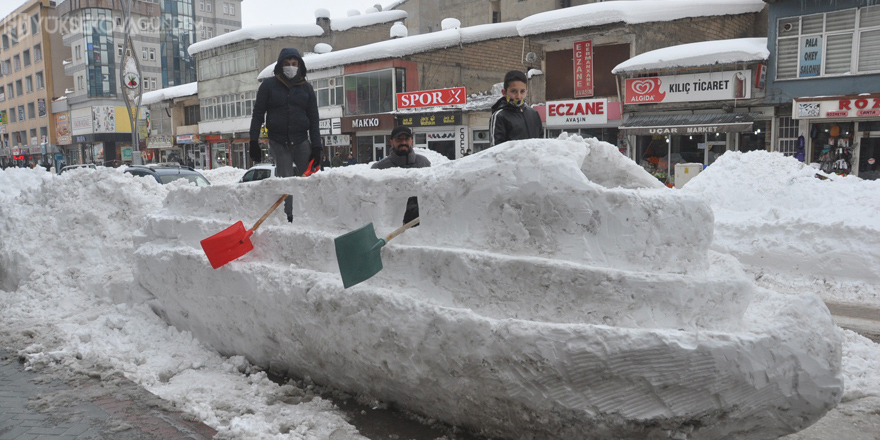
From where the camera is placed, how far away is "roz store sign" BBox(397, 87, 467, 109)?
28.8 meters

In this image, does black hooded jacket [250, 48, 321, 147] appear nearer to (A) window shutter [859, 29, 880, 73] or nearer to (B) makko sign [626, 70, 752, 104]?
(B) makko sign [626, 70, 752, 104]

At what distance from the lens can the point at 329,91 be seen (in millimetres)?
34656

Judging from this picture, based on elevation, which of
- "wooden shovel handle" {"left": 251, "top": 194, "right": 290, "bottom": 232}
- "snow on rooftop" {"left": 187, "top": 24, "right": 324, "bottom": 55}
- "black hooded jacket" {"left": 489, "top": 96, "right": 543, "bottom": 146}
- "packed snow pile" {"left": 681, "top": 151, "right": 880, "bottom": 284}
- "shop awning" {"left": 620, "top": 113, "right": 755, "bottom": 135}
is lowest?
"packed snow pile" {"left": 681, "top": 151, "right": 880, "bottom": 284}

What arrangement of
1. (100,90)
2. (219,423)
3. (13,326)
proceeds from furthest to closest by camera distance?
(100,90), (13,326), (219,423)

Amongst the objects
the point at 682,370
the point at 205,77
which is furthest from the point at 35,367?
the point at 205,77

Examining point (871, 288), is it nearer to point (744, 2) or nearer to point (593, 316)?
point (593, 316)

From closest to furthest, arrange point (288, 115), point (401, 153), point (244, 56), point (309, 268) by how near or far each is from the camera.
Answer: point (309, 268) → point (401, 153) → point (288, 115) → point (244, 56)

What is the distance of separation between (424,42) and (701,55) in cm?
1435

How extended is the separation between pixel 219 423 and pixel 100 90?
66.6 m

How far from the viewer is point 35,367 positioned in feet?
14.5

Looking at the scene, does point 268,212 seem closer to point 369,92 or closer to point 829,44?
point 829,44

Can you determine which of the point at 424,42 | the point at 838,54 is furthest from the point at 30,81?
the point at 838,54

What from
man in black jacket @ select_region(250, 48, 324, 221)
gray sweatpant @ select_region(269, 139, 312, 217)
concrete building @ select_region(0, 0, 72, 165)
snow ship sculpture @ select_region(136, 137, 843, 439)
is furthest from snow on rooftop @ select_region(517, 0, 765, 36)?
concrete building @ select_region(0, 0, 72, 165)

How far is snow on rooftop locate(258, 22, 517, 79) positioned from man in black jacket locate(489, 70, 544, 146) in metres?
27.1
